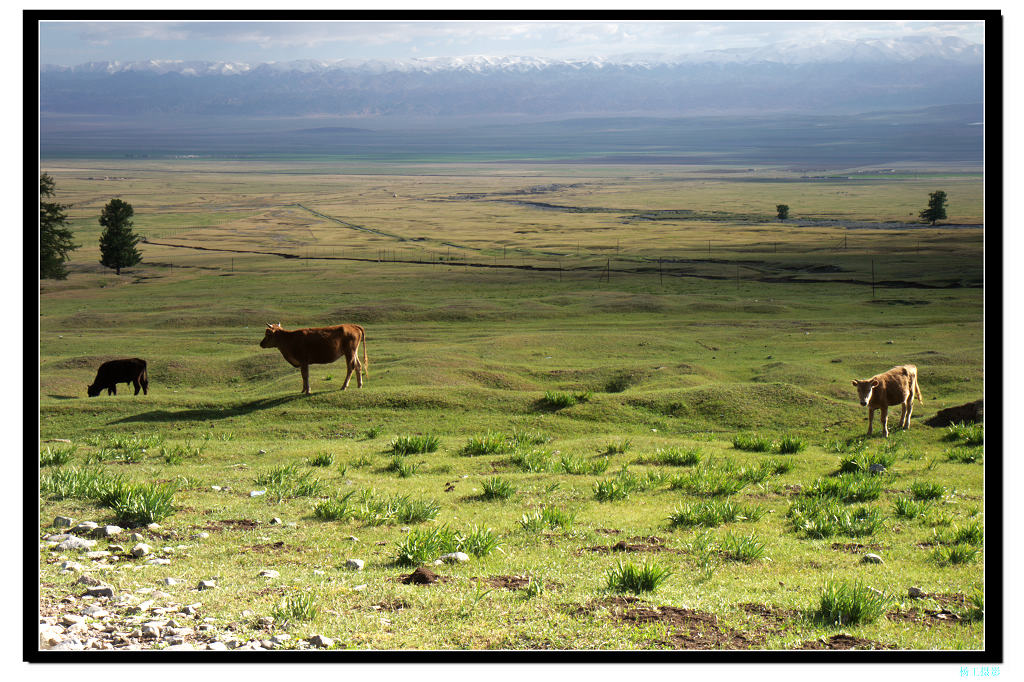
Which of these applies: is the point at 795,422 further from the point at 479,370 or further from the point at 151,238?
the point at 151,238

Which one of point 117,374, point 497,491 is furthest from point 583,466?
point 117,374

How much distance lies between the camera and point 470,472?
1492 cm

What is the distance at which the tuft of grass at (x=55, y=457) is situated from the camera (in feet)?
47.8

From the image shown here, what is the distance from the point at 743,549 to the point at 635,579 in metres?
1.92

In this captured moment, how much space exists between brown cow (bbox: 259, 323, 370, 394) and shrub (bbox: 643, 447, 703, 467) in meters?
10.3

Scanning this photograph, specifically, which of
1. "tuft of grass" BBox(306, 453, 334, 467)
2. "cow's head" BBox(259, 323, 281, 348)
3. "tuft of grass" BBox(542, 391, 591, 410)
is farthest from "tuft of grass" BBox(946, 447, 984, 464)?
"cow's head" BBox(259, 323, 281, 348)

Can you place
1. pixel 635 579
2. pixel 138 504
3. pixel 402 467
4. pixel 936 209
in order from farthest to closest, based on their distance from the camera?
pixel 936 209
pixel 402 467
pixel 138 504
pixel 635 579

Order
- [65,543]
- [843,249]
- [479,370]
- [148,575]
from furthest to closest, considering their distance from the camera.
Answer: [843,249]
[479,370]
[65,543]
[148,575]

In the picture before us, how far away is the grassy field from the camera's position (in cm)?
763

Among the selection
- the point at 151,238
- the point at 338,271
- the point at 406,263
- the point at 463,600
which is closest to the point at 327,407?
the point at 463,600

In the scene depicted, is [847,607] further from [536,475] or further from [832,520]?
[536,475]

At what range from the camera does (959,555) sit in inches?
378

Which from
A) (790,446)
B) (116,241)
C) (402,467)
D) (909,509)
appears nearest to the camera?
(909,509)
